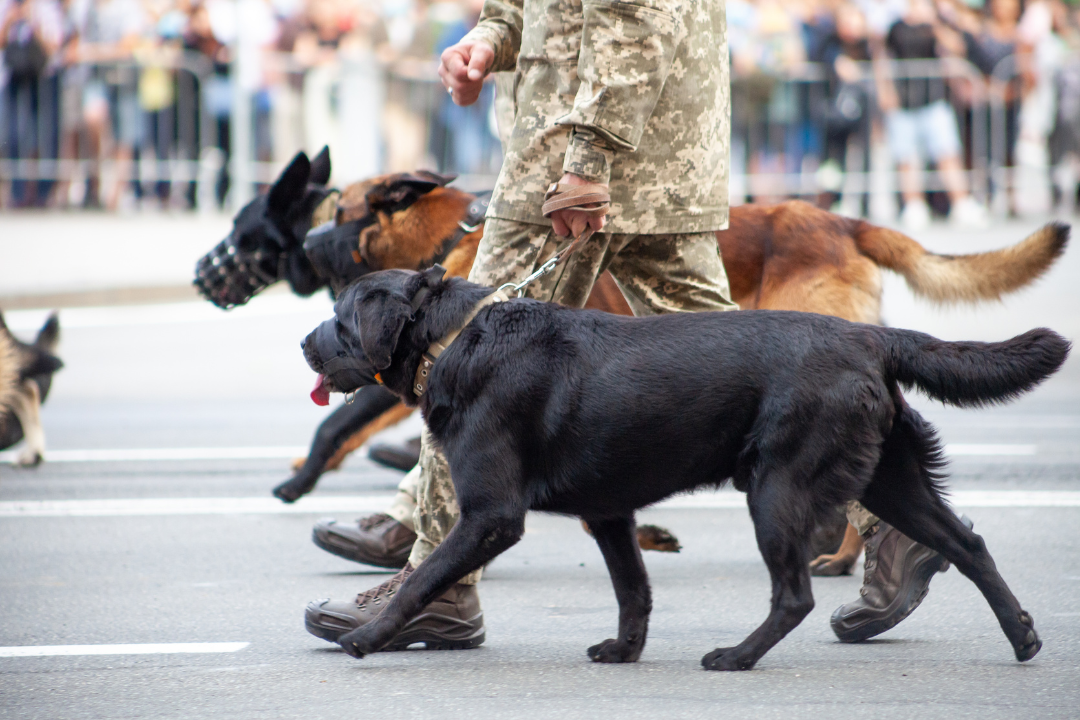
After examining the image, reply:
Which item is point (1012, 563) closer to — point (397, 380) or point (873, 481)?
point (873, 481)

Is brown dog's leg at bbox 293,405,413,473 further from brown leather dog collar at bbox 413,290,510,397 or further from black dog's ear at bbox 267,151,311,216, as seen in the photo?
brown leather dog collar at bbox 413,290,510,397

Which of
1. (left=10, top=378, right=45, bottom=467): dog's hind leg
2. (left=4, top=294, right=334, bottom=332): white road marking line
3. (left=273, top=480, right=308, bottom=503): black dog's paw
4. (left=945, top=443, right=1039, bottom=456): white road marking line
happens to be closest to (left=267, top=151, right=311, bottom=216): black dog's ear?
(left=273, top=480, right=308, bottom=503): black dog's paw

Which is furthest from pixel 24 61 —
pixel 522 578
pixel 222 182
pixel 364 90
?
pixel 522 578

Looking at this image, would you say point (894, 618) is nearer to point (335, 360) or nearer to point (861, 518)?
point (861, 518)

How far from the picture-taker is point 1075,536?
4852 millimetres

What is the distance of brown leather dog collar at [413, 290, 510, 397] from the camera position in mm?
3377

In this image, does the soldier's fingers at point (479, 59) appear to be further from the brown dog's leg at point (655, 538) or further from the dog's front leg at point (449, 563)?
the brown dog's leg at point (655, 538)

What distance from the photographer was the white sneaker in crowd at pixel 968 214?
592 inches

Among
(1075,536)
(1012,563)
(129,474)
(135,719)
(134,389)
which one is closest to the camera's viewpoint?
(135,719)

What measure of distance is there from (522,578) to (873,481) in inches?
60.6

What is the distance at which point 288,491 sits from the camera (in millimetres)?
5250

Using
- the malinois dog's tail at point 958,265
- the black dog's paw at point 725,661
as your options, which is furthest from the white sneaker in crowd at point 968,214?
the black dog's paw at point 725,661

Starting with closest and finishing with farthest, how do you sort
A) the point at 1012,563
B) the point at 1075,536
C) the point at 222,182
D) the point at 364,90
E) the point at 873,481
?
the point at 873,481, the point at 1012,563, the point at 1075,536, the point at 364,90, the point at 222,182

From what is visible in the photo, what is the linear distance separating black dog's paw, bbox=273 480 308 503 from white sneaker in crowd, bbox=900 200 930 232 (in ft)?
37.1
